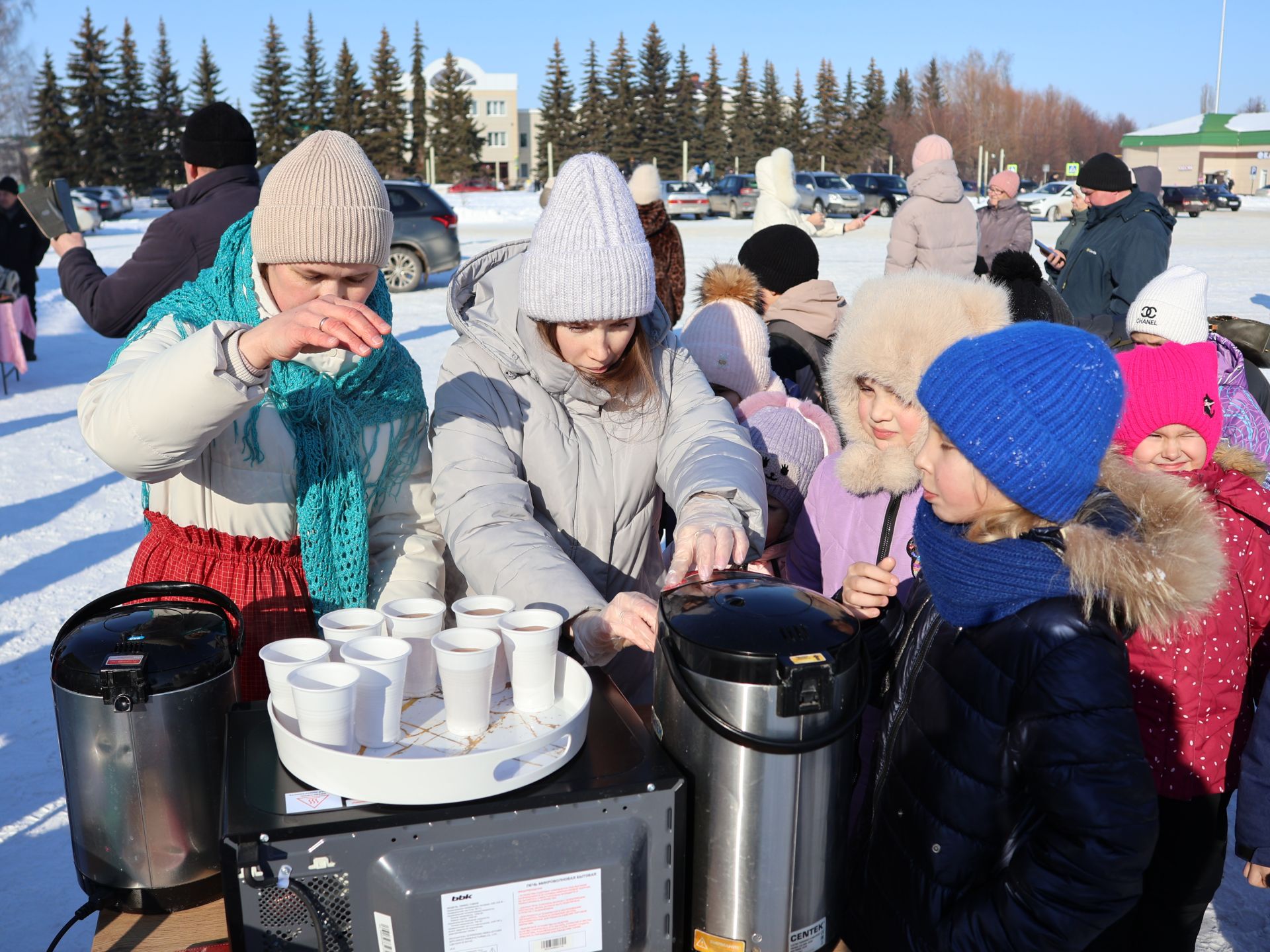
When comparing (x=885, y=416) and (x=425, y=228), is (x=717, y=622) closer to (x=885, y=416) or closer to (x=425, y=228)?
(x=885, y=416)

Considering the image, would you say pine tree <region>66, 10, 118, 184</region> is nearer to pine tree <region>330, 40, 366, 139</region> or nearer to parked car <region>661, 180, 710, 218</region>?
pine tree <region>330, 40, 366, 139</region>

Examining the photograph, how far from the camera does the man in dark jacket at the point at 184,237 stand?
333 centimetres

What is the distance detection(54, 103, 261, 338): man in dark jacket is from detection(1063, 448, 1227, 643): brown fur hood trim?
287 cm

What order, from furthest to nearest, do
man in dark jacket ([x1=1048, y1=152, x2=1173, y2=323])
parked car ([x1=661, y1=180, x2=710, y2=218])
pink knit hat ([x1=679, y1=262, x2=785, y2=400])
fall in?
1. parked car ([x1=661, y1=180, x2=710, y2=218])
2. man in dark jacket ([x1=1048, y1=152, x2=1173, y2=323])
3. pink knit hat ([x1=679, y1=262, x2=785, y2=400])

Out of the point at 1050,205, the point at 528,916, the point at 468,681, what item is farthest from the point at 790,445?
the point at 1050,205

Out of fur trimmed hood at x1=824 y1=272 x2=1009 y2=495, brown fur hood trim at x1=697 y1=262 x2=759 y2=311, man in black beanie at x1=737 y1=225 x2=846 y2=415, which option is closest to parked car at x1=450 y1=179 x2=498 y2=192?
man in black beanie at x1=737 y1=225 x2=846 y2=415

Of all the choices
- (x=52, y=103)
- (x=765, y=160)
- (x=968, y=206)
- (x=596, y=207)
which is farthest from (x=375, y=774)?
(x=52, y=103)

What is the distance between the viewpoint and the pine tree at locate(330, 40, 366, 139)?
54.3 meters

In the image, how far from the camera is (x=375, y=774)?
1.15 meters

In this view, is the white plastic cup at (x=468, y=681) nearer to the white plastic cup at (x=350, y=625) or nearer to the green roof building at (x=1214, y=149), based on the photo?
the white plastic cup at (x=350, y=625)

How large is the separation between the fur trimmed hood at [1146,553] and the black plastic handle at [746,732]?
39 cm

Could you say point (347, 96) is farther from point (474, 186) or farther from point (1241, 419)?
point (1241, 419)

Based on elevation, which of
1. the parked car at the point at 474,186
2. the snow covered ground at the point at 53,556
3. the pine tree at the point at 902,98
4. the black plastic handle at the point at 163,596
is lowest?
the snow covered ground at the point at 53,556

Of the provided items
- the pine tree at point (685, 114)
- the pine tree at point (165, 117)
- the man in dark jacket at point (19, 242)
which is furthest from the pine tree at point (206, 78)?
the man in dark jacket at point (19, 242)
